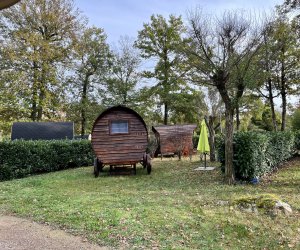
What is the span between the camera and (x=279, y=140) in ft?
41.9

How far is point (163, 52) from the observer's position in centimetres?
2636

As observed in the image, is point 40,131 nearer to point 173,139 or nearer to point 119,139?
point 119,139

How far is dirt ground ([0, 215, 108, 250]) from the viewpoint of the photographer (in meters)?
4.39

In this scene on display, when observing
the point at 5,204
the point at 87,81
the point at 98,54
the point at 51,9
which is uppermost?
the point at 51,9

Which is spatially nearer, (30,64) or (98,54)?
(30,64)

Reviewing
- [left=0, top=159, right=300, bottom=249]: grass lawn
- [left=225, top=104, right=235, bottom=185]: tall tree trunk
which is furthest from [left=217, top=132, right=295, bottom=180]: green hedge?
[left=0, top=159, right=300, bottom=249]: grass lawn

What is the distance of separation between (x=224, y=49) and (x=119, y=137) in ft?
18.0

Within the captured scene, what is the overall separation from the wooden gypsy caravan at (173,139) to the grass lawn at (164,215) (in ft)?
36.7

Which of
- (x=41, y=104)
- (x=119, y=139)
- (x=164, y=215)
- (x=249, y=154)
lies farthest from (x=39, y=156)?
(x=41, y=104)

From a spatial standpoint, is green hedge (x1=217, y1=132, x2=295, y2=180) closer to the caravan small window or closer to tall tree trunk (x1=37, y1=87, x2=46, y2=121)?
the caravan small window

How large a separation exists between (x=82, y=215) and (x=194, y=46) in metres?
6.84

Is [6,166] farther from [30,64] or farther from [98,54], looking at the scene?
[98,54]

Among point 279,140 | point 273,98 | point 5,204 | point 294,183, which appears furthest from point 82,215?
point 273,98

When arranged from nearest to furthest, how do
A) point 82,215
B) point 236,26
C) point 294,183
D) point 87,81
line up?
point 82,215, point 294,183, point 236,26, point 87,81
